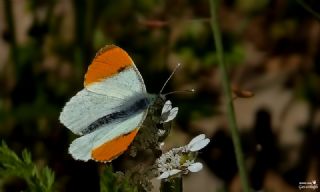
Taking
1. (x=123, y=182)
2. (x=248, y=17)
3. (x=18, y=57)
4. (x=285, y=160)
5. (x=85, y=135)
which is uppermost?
(x=85, y=135)

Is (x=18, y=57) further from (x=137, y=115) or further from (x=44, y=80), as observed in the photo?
(x=137, y=115)

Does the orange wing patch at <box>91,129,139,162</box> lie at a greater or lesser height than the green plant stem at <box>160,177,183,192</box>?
greater

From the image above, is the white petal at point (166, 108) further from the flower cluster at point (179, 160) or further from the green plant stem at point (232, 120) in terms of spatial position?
the green plant stem at point (232, 120)

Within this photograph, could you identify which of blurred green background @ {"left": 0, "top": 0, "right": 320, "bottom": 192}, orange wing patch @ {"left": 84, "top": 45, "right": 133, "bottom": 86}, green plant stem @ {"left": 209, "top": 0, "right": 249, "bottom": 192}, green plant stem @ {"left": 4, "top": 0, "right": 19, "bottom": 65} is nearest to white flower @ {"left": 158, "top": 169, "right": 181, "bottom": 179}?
orange wing patch @ {"left": 84, "top": 45, "right": 133, "bottom": 86}

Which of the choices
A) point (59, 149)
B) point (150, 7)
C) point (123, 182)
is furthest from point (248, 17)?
point (123, 182)

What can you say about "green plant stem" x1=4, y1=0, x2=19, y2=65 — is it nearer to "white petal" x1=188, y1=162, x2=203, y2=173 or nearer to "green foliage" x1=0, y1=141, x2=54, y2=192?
"green foliage" x1=0, y1=141, x2=54, y2=192
